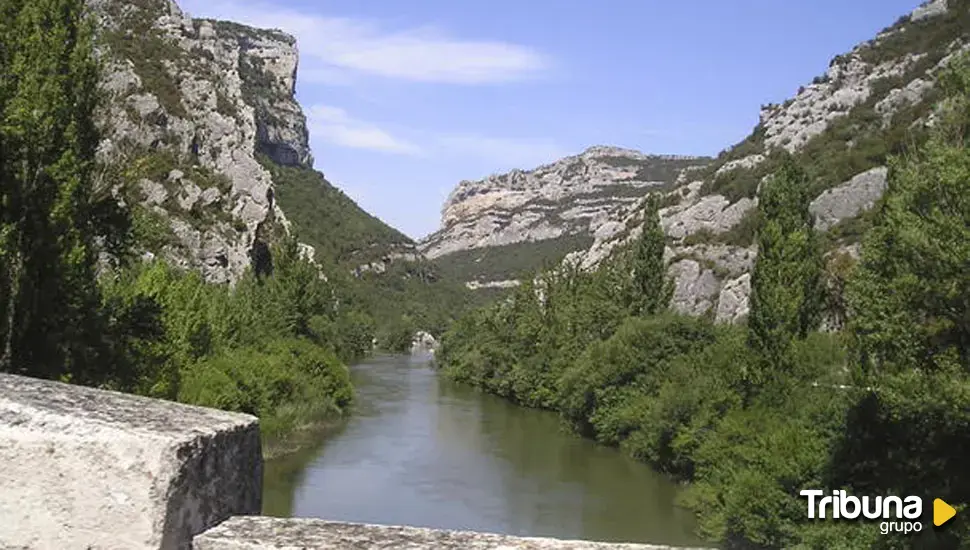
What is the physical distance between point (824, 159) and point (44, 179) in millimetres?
53747

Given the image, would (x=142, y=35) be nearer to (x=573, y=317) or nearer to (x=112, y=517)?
(x=573, y=317)

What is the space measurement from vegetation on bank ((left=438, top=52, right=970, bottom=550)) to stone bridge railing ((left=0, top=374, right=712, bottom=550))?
1434 centimetres

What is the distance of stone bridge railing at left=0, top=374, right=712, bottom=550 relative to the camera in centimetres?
313

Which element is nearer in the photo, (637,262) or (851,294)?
(851,294)

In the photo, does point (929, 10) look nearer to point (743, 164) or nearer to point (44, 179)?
point (743, 164)

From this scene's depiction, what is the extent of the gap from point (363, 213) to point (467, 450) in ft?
332

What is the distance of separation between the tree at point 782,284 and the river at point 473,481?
5.78 m

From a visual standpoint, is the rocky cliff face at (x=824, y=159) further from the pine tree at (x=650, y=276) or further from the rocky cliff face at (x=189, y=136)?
the rocky cliff face at (x=189, y=136)

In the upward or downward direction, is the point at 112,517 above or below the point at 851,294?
below

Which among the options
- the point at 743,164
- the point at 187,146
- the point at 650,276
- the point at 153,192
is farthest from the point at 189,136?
the point at 743,164

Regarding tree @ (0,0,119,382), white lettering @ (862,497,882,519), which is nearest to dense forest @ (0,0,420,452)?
tree @ (0,0,119,382)

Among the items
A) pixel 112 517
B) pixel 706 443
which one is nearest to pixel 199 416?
pixel 112 517

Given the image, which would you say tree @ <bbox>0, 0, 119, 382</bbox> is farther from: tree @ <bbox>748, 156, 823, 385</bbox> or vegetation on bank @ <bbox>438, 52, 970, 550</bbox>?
tree @ <bbox>748, 156, 823, 385</bbox>

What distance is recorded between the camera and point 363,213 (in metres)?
136
